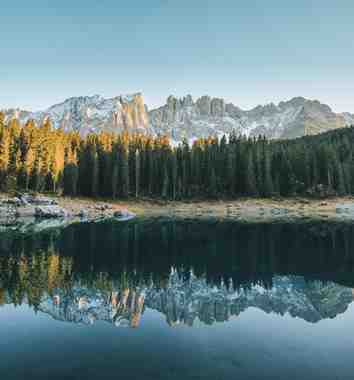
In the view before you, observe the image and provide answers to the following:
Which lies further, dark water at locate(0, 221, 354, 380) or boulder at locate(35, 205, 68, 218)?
boulder at locate(35, 205, 68, 218)

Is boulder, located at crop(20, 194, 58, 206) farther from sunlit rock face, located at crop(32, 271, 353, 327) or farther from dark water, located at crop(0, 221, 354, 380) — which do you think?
sunlit rock face, located at crop(32, 271, 353, 327)

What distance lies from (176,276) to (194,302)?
5.72m

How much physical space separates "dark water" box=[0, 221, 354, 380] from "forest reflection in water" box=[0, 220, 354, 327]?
9 centimetres

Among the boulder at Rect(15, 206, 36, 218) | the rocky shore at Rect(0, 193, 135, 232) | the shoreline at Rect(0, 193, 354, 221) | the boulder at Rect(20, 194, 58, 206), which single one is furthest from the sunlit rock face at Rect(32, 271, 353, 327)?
the boulder at Rect(20, 194, 58, 206)

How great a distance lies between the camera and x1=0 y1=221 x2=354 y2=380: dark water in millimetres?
11931

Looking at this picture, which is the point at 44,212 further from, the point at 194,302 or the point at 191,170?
the point at 194,302

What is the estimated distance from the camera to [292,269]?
2673 centimetres

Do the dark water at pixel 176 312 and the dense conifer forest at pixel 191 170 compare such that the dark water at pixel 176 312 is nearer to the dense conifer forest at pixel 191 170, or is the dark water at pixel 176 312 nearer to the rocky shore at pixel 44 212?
the rocky shore at pixel 44 212

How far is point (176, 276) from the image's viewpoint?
24.9m

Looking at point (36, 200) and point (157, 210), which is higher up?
point (36, 200)

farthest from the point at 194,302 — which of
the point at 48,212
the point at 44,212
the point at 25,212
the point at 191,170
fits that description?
the point at 191,170

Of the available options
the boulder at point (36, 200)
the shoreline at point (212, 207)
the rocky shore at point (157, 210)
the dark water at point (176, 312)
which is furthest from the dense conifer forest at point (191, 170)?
the dark water at point (176, 312)

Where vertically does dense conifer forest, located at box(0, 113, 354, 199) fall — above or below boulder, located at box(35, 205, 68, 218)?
above

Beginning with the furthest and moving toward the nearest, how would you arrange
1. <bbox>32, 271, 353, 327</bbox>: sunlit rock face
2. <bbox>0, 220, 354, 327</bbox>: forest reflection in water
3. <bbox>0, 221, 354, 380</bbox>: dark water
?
<bbox>0, 220, 354, 327</bbox>: forest reflection in water < <bbox>32, 271, 353, 327</bbox>: sunlit rock face < <bbox>0, 221, 354, 380</bbox>: dark water
